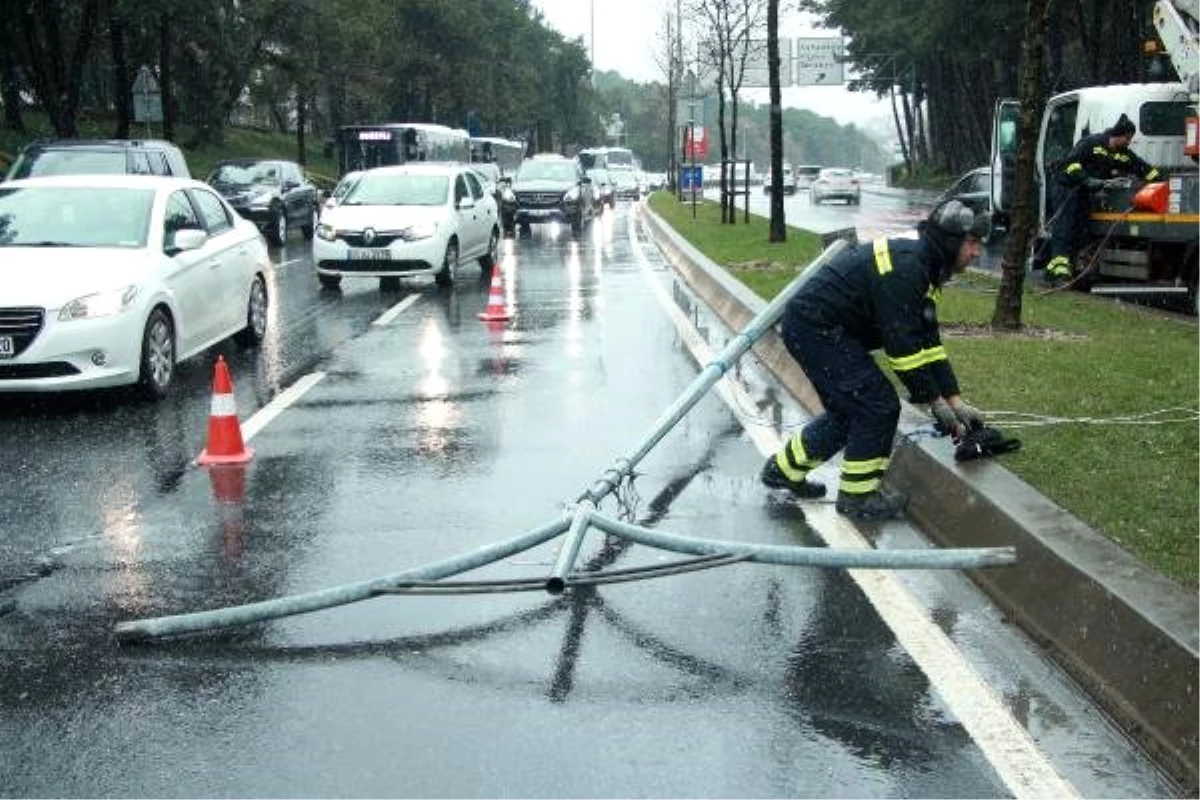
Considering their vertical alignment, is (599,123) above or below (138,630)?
above

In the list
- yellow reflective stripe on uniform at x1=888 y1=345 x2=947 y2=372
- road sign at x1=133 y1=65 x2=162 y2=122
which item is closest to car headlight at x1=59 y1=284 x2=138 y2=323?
yellow reflective stripe on uniform at x1=888 y1=345 x2=947 y2=372

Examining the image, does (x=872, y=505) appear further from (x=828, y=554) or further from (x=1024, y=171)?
(x=1024, y=171)

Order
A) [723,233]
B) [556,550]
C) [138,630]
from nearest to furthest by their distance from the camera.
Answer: [138,630] < [556,550] < [723,233]

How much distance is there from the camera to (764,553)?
544 centimetres

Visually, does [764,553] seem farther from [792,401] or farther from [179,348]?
[179,348]

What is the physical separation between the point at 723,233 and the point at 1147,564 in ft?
75.2

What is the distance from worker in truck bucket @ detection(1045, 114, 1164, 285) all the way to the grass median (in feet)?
2.07

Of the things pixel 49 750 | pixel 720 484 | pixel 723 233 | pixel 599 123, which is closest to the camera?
pixel 49 750

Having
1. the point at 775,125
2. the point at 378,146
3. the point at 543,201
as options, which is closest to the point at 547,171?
the point at 543,201

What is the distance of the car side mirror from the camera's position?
10.1m

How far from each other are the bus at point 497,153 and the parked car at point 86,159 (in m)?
Result: 29.4

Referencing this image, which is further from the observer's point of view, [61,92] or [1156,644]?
[61,92]

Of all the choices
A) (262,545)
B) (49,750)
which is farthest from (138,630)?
(262,545)

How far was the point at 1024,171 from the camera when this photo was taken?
11.6 metres
